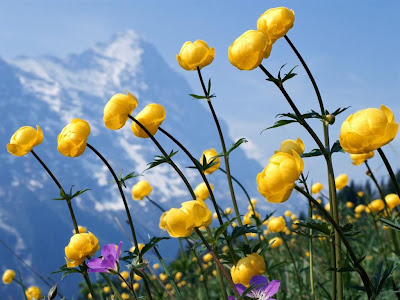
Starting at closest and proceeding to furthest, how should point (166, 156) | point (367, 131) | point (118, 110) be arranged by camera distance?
point (367, 131) < point (166, 156) < point (118, 110)

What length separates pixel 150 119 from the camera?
135 cm

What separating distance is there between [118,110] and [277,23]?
18.8 inches

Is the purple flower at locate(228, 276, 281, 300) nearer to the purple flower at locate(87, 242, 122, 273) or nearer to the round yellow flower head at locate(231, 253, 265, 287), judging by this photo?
the round yellow flower head at locate(231, 253, 265, 287)

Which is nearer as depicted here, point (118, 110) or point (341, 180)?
point (118, 110)

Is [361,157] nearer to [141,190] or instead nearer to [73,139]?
[141,190]

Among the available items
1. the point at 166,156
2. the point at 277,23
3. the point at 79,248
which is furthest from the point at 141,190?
the point at 277,23

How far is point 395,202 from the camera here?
254cm

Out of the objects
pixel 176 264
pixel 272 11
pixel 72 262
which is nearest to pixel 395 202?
pixel 176 264

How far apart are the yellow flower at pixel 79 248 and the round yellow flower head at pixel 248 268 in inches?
18.4

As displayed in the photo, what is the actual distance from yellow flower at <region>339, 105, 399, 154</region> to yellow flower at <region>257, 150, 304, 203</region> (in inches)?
3.9

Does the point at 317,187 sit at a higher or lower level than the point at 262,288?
higher

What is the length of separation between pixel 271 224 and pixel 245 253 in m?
1.07

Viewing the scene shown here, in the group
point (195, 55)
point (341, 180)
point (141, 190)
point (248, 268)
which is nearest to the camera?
point (248, 268)

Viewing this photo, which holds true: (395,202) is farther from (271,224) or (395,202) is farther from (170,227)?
(170,227)
